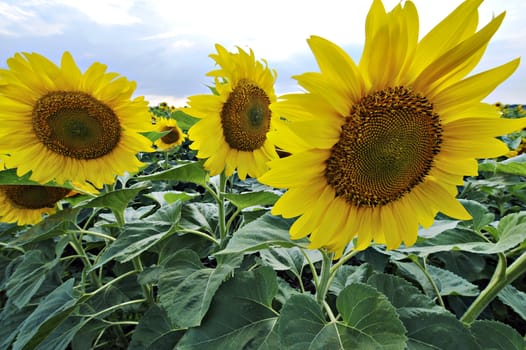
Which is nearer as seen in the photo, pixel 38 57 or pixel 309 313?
pixel 309 313

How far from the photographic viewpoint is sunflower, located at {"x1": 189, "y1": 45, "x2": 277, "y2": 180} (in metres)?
1.71

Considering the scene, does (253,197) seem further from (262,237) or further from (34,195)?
(34,195)

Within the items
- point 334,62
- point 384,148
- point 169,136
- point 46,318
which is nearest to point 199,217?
point 46,318

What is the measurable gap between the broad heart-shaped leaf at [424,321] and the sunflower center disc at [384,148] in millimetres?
344

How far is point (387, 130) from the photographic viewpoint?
1.07 m

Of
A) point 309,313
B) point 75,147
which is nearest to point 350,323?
point 309,313

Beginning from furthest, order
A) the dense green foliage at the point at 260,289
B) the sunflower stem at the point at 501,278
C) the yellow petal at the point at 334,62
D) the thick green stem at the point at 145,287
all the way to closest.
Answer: the thick green stem at the point at 145,287 < the sunflower stem at the point at 501,278 < the dense green foliage at the point at 260,289 < the yellow petal at the point at 334,62

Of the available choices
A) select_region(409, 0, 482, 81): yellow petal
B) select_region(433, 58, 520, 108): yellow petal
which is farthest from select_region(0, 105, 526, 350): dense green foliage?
select_region(409, 0, 482, 81): yellow petal

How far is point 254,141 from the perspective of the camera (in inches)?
72.4

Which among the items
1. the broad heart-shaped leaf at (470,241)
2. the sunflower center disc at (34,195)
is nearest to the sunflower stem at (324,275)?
the broad heart-shaped leaf at (470,241)

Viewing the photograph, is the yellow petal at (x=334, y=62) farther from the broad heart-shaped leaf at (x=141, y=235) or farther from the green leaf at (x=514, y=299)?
the green leaf at (x=514, y=299)

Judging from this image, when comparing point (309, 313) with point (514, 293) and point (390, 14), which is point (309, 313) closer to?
point (390, 14)

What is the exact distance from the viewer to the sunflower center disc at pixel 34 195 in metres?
2.13

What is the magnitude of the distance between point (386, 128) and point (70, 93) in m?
1.49
